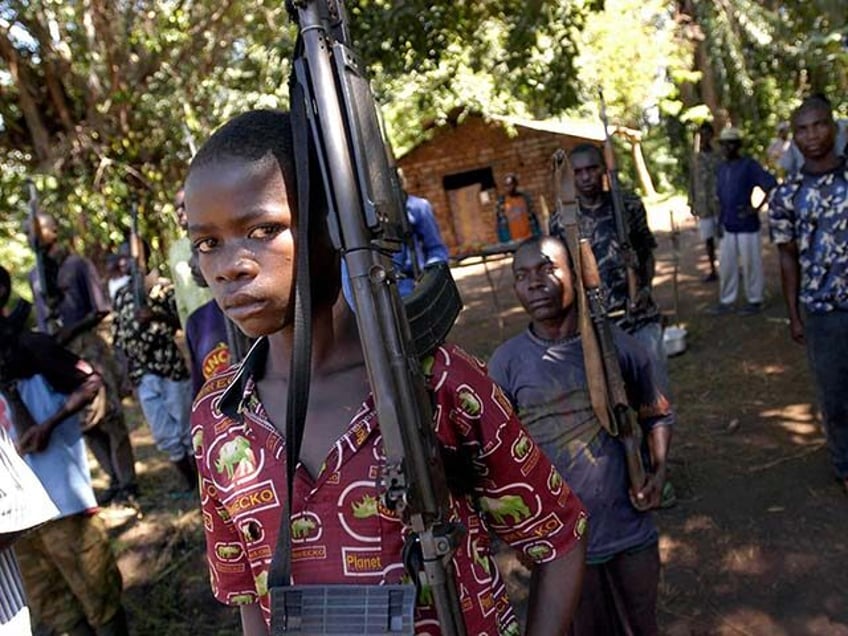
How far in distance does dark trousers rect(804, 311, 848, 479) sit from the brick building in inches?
415

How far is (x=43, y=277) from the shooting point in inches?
207

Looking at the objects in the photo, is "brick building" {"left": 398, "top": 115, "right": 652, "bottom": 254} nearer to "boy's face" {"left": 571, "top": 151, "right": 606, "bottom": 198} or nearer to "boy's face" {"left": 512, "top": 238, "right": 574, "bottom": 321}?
"boy's face" {"left": 571, "top": 151, "right": 606, "bottom": 198}

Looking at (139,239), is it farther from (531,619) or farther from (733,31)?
(733,31)

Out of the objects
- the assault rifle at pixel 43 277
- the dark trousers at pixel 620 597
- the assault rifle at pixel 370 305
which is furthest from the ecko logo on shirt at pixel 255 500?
the assault rifle at pixel 43 277

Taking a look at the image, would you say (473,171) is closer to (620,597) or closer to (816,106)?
(816,106)

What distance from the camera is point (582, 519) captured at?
1.28 meters

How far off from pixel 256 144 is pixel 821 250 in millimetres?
3264

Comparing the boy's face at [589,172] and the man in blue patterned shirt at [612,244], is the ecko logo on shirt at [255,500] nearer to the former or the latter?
the man in blue patterned shirt at [612,244]

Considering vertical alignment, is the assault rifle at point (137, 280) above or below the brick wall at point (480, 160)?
below

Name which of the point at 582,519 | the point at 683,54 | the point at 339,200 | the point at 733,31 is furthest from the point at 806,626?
the point at 683,54

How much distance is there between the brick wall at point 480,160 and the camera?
14352mm

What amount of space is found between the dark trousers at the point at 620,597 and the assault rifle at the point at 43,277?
13.5 feet

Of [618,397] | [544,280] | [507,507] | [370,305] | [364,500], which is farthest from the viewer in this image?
[544,280]

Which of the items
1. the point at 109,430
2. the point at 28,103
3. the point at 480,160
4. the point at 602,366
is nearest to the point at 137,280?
the point at 109,430
